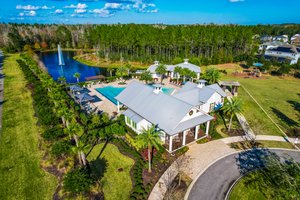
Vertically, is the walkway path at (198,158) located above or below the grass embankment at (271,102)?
below

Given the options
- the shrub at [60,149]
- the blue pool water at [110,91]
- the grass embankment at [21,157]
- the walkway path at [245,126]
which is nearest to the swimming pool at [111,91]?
the blue pool water at [110,91]

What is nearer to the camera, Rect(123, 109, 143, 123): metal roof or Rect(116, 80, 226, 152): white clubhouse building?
Rect(116, 80, 226, 152): white clubhouse building

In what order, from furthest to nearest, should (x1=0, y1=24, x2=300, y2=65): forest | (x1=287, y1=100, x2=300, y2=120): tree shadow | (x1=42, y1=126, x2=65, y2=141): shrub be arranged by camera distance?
(x1=0, y1=24, x2=300, y2=65): forest → (x1=287, y1=100, x2=300, y2=120): tree shadow → (x1=42, y1=126, x2=65, y2=141): shrub

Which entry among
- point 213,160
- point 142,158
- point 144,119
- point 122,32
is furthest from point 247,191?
point 122,32

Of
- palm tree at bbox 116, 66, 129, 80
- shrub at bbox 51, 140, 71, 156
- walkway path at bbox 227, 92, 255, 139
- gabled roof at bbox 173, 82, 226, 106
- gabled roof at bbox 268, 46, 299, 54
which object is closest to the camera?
shrub at bbox 51, 140, 71, 156

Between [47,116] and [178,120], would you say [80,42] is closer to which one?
[47,116]

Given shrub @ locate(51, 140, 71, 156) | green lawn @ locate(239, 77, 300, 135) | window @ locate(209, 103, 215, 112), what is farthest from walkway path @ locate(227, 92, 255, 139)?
shrub @ locate(51, 140, 71, 156)

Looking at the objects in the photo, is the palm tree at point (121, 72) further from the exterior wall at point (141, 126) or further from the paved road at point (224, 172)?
the paved road at point (224, 172)

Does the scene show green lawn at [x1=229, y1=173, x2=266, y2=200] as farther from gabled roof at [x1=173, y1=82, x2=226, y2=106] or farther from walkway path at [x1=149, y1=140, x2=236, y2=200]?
gabled roof at [x1=173, y1=82, x2=226, y2=106]
